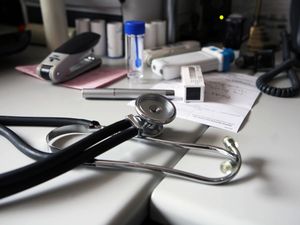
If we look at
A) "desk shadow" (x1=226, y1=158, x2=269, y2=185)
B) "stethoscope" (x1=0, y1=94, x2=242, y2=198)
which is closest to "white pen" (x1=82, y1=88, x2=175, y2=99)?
"stethoscope" (x1=0, y1=94, x2=242, y2=198)

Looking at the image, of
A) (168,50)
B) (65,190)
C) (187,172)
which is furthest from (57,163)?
(168,50)

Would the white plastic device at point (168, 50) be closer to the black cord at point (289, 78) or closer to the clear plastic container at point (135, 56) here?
the clear plastic container at point (135, 56)

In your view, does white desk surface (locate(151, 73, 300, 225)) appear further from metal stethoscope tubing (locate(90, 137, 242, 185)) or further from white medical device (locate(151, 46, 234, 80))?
white medical device (locate(151, 46, 234, 80))

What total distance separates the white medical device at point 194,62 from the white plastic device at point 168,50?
38 millimetres

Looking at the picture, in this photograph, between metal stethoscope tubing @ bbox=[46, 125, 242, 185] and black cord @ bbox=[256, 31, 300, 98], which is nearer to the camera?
metal stethoscope tubing @ bbox=[46, 125, 242, 185]

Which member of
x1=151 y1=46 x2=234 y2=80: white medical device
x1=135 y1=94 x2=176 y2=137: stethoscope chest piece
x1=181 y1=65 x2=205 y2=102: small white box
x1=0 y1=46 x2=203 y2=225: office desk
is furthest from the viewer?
x1=151 y1=46 x2=234 y2=80: white medical device

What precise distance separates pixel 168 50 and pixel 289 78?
0.99 feet

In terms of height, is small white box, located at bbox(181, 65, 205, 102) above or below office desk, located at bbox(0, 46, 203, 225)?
above

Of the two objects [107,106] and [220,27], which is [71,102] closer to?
[107,106]

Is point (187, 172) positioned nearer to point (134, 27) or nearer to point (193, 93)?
point (193, 93)

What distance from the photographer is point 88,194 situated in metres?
0.40

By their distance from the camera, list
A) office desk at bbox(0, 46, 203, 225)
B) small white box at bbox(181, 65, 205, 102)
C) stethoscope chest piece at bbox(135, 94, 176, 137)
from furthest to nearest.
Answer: small white box at bbox(181, 65, 205, 102) → stethoscope chest piece at bbox(135, 94, 176, 137) → office desk at bbox(0, 46, 203, 225)

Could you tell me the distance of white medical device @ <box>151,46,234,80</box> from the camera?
30.2 inches

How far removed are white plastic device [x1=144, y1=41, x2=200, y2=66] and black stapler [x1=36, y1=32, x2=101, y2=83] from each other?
5.1 inches
